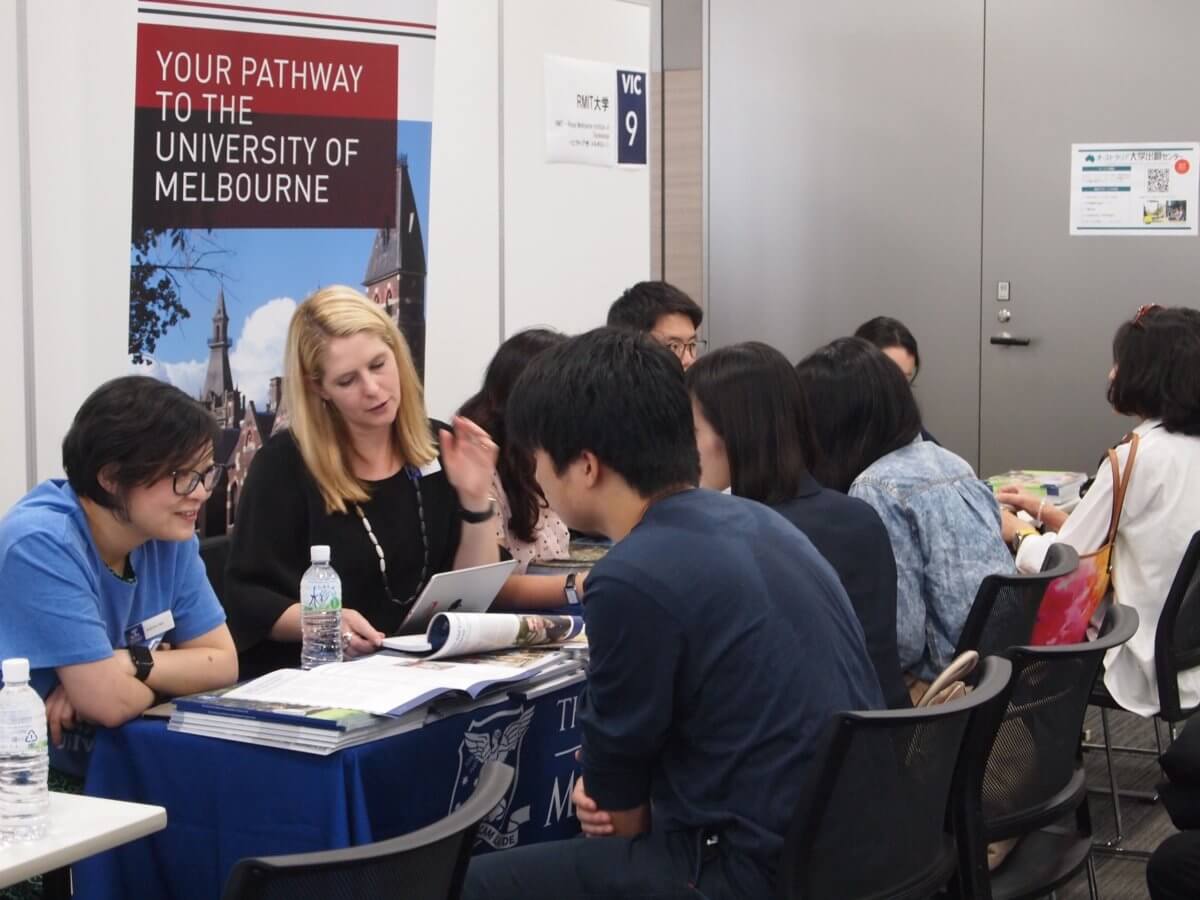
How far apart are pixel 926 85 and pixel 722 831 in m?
5.81

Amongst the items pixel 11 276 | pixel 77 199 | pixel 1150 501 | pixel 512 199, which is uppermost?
pixel 512 199

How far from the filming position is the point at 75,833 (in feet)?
6.17

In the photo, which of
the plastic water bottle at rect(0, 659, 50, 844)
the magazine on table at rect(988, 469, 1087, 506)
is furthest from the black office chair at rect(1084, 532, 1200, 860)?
the plastic water bottle at rect(0, 659, 50, 844)

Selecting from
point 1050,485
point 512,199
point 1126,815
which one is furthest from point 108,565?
point 1050,485

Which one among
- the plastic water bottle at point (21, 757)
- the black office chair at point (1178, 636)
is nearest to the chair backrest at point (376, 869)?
the plastic water bottle at point (21, 757)

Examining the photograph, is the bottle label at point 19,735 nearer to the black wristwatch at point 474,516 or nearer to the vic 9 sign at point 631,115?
the black wristwatch at point 474,516

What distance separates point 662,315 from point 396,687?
2.19 metres

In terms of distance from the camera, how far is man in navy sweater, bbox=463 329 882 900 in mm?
1849

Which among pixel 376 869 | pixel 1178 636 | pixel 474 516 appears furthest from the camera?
pixel 1178 636

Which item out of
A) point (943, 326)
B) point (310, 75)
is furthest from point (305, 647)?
point (943, 326)

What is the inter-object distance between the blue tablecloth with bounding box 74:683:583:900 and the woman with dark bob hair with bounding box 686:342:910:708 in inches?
22.6

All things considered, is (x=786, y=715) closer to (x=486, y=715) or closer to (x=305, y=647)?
(x=486, y=715)

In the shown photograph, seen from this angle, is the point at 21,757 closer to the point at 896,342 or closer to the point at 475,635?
the point at 475,635

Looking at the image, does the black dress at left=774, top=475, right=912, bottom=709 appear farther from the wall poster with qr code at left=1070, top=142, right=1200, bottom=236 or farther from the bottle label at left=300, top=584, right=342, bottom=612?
the wall poster with qr code at left=1070, top=142, right=1200, bottom=236
